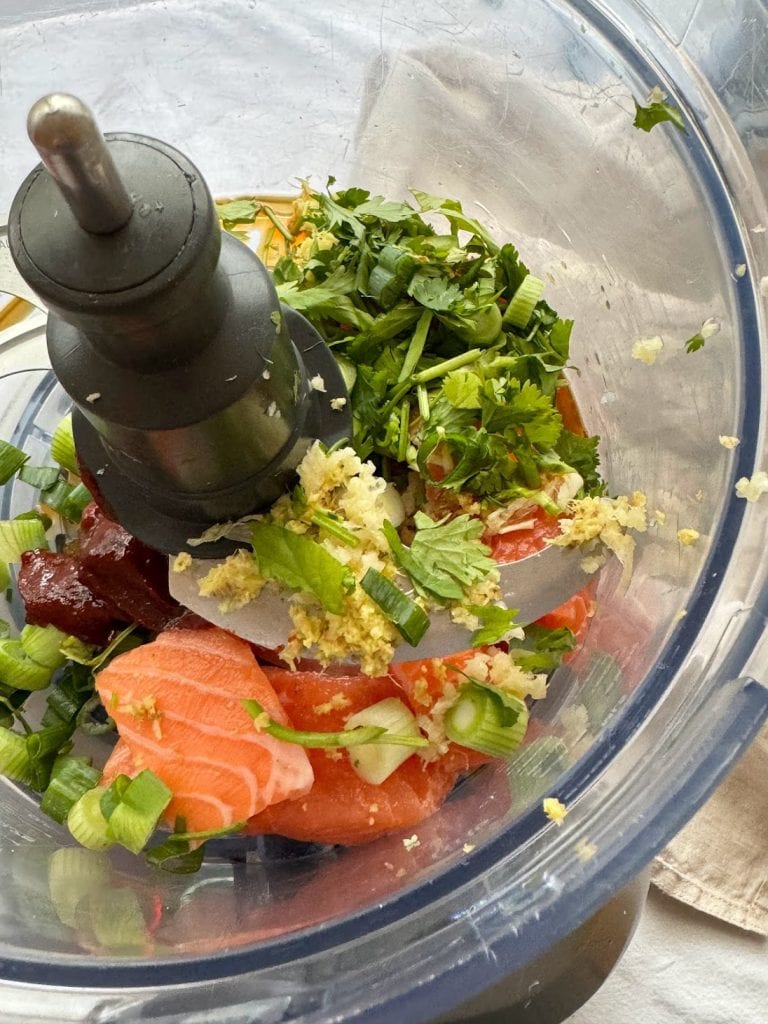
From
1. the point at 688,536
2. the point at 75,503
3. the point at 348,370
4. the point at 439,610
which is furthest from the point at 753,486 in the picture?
the point at 75,503

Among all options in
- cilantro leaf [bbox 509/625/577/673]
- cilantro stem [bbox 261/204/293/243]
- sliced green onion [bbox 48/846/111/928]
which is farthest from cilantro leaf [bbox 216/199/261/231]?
sliced green onion [bbox 48/846/111/928]

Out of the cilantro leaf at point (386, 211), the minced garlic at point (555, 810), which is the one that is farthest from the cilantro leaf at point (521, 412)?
the minced garlic at point (555, 810)

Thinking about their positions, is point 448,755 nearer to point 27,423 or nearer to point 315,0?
point 27,423

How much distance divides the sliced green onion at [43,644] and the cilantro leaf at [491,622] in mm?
430

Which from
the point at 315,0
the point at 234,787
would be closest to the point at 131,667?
the point at 234,787

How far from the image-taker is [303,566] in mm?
772

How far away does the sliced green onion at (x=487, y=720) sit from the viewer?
810mm

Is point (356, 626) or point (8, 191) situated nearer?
point (356, 626)

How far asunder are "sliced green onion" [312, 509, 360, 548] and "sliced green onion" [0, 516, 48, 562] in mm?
373

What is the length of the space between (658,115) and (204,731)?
702 millimetres

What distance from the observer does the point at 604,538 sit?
32.5 inches

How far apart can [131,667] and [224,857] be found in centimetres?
24

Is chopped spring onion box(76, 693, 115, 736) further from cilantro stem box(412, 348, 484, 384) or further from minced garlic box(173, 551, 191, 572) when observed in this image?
cilantro stem box(412, 348, 484, 384)

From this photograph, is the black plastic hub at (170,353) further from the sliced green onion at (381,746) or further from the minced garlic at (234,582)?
the sliced green onion at (381,746)
